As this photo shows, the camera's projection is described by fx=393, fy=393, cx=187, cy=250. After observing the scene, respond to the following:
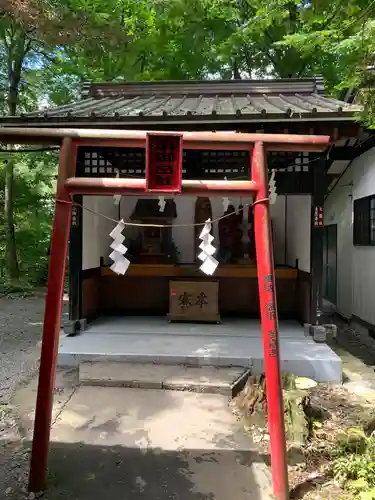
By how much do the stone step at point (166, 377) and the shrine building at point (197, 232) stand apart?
22cm

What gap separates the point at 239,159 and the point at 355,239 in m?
4.07

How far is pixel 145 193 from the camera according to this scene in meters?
3.35

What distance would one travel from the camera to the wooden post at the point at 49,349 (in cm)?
322

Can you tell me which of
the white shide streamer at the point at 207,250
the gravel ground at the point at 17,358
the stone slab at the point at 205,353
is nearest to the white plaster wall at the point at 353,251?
the gravel ground at the point at 17,358

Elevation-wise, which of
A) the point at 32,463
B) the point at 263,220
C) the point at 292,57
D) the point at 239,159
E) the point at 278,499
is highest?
the point at 292,57

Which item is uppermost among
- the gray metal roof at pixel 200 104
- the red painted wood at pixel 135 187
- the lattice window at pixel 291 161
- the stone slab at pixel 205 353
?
the gray metal roof at pixel 200 104

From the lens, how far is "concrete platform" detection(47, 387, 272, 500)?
3.31 m

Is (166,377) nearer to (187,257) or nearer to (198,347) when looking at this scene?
(198,347)

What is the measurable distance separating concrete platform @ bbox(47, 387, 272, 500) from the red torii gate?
38 cm

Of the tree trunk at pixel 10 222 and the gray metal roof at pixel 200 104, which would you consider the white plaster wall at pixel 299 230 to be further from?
the tree trunk at pixel 10 222

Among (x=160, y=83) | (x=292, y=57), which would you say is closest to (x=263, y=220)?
(x=160, y=83)

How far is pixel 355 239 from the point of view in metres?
9.49

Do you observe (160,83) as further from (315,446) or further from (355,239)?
(315,446)

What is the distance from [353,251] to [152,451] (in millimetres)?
7573
